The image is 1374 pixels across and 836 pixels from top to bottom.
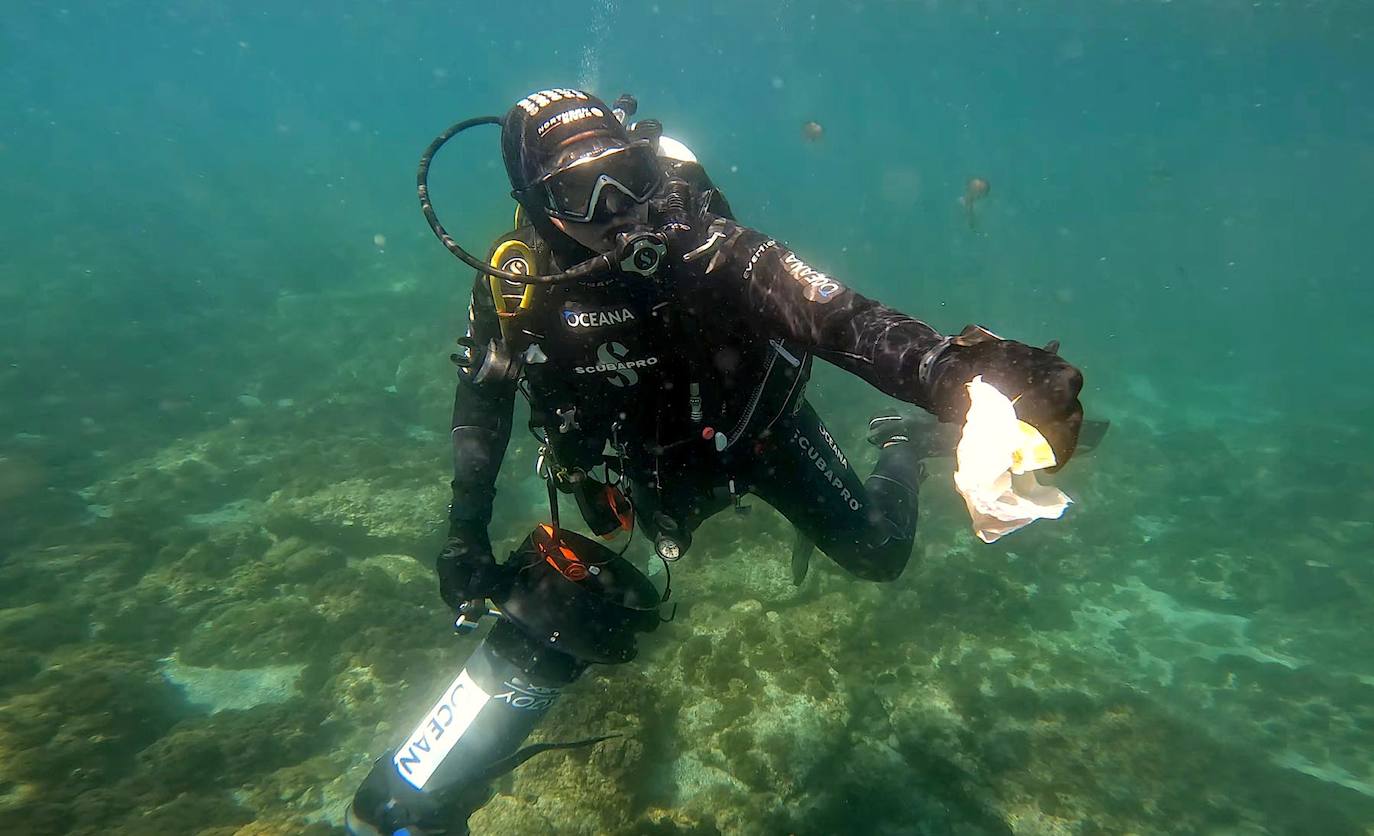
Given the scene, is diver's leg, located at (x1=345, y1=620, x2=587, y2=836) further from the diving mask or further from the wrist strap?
the wrist strap

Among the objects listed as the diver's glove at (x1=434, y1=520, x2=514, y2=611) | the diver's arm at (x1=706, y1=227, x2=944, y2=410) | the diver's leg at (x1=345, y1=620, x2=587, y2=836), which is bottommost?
the diver's leg at (x1=345, y1=620, x2=587, y2=836)

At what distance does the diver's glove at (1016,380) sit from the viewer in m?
1.55

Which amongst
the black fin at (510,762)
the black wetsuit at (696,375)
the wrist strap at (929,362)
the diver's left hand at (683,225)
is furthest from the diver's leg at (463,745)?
the wrist strap at (929,362)

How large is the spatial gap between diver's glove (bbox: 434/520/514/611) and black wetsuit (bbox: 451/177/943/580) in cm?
9

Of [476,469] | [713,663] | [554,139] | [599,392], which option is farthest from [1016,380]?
[713,663]

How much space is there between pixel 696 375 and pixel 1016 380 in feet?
6.10

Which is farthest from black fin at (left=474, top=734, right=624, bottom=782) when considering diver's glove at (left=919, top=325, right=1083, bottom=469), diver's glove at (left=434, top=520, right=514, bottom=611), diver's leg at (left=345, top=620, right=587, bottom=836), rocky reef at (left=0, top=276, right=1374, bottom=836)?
diver's glove at (left=919, top=325, right=1083, bottom=469)

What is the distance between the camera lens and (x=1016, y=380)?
5.34 feet

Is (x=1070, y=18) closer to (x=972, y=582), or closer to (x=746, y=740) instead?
(x=972, y=582)

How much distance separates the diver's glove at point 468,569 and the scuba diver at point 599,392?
0.04 feet

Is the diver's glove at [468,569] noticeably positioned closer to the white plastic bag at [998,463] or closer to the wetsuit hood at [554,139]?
the wetsuit hood at [554,139]

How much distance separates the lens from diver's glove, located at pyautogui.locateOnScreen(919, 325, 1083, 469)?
1555 millimetres

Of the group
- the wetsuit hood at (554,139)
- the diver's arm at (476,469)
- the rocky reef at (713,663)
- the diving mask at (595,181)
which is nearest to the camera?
the diving mask at (595,181)

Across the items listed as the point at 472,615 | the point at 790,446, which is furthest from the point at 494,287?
the point at 790,446
